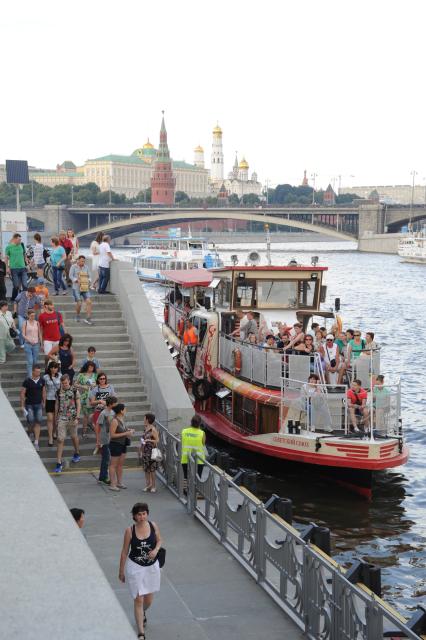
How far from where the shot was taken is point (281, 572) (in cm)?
926

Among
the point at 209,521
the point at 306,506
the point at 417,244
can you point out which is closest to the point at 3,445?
the point at 209,521

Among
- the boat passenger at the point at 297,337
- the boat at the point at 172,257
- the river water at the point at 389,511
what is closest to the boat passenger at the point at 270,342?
the boat passenger at the point at 297,337

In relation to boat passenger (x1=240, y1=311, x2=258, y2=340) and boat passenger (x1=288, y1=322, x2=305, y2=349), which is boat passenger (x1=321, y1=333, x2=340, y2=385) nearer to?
boat passenger (x1=288, y1=322, x2=305, y2=349)

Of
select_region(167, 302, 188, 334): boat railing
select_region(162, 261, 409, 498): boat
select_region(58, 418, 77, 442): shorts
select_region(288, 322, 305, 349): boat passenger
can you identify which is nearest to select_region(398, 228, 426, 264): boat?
select_region(167, 302, 188, 334): boat railing

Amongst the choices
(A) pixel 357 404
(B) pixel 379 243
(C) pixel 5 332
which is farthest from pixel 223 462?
(B) pixel 379 243

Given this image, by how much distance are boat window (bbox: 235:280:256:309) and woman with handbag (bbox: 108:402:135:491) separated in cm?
931

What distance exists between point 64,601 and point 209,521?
6686 mm

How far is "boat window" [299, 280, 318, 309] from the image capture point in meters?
21.9

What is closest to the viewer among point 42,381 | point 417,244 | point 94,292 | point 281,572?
point 281,572

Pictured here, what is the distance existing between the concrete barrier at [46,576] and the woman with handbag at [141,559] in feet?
5.86

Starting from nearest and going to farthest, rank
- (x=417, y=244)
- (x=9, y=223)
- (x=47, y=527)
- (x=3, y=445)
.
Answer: (x=47, y=527) → (x=3, y=445) → (x=9, y=223) → (x=417, y=244)

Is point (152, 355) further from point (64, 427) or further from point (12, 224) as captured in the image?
point (12, 224)

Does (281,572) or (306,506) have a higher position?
(281,572)

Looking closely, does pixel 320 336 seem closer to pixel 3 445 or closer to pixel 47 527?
pixel 3 445
